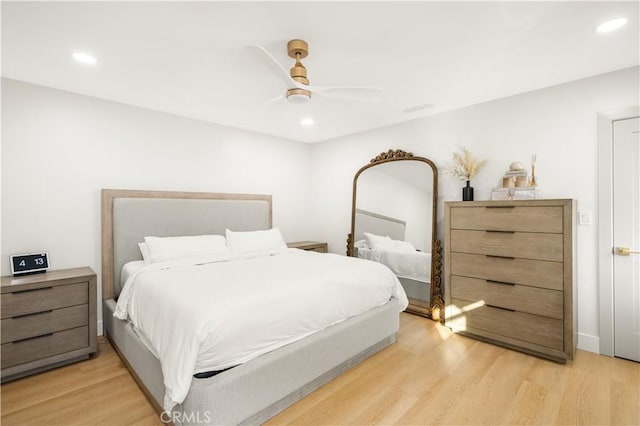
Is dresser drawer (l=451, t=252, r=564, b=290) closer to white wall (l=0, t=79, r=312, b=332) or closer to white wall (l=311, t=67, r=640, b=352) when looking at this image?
white wall (l=311, t=67, r=640, b=352)

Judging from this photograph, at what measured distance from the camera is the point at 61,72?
246 cm

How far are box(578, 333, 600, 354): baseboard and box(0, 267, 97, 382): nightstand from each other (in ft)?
13.7

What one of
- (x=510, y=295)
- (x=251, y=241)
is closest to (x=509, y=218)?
(x=510, y=295)

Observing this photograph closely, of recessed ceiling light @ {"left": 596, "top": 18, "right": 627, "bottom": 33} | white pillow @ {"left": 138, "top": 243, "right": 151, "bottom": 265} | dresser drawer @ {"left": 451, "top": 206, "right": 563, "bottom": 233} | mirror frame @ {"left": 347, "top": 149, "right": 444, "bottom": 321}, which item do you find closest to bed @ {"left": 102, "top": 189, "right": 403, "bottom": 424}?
white pillow @ {"left": 138, "top": 243, "right": 151, "bottom": 265}

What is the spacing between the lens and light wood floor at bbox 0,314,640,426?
Answer: 1.79 meters

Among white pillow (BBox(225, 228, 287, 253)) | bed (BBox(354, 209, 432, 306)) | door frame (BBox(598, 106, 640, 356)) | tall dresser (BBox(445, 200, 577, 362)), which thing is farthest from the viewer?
bed (BBox(354, 209, 432, 306))

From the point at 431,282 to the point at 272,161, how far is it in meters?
2.77

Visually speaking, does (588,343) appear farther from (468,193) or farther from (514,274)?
(468,193)

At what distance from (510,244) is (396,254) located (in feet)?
4.62

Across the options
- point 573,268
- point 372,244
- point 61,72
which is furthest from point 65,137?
point 573,268

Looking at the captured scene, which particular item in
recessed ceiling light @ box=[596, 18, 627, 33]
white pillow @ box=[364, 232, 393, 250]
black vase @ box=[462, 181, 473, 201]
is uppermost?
recessed ceiling light @ box=[596, 18, 627, 33]

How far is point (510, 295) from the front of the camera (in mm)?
2635

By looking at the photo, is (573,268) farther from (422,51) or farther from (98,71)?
(98,71)

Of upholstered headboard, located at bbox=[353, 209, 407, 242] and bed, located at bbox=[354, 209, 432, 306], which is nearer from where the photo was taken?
bed, located at bbox=[354, 209, 432, 306]
